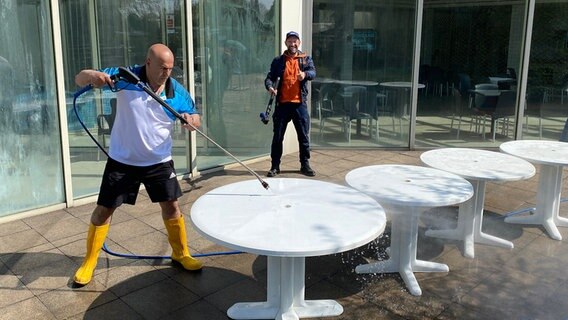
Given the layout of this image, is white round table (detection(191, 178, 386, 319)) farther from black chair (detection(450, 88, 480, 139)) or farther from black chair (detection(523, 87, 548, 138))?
black chair (detection(523, 87, 548, 138))

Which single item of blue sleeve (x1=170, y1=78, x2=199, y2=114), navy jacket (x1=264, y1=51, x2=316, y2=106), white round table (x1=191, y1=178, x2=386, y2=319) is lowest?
white round table (x1=191, y1=178, x2=386, y2=319)

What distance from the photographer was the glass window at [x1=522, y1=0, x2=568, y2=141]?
24.5 ft

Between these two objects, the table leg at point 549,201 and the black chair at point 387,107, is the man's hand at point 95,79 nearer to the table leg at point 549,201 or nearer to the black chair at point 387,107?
the table leg at point 549,201

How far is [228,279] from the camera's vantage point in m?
3.57

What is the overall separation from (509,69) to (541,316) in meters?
5.34

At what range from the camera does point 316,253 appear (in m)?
2.43

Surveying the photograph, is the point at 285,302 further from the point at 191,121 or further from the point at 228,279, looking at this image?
the point at 191,121

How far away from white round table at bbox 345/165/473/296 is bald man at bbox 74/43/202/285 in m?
1.31

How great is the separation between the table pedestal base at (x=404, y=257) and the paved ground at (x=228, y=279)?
61mm

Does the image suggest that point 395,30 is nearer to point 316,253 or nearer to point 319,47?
point 319,47

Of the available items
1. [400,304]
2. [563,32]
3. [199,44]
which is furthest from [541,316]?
[563,32]

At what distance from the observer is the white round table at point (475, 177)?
398 centimetres

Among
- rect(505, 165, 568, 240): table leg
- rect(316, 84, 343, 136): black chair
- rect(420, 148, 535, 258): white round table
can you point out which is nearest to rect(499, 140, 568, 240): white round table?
rect(505, 165, 568, 240): table leg

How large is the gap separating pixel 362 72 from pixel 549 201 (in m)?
3.64
